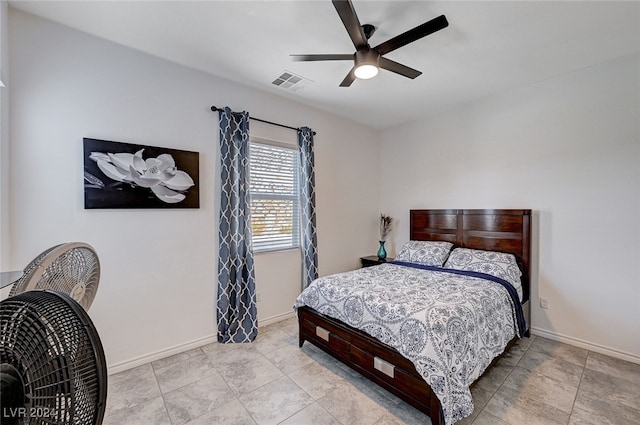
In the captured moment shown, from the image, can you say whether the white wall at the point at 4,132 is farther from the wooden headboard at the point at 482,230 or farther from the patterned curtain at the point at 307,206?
the wooden headboard at the point at 482,230

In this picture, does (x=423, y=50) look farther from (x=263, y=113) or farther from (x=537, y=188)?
(x=537, y=188)

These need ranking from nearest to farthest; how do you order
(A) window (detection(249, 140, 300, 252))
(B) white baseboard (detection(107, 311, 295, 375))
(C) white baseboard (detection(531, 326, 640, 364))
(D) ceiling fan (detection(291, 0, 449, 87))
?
1. (D) ceiling fan (detection(291, 0, 449, 87))
2. (B) white baseboard (detection(107, 311, 295, 375))
3. (C) white baseboard (detection(531, 326, 640, 364))
4. (A) window (detection(249, 140, 300, 252))

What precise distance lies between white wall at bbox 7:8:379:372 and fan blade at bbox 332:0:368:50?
1638 mm

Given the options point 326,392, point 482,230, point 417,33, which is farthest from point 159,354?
point 482,230

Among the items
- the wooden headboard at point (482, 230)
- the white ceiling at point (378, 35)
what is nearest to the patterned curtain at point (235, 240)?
the white ceiling at point (378, 35)

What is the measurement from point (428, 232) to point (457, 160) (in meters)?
1.04

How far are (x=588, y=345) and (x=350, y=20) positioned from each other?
3597 millimetres

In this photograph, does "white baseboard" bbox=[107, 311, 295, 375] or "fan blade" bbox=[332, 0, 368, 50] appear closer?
"fan blade" bbox=[332, 0, 368, 50]

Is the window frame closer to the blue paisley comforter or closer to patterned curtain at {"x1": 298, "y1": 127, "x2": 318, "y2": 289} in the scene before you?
patterned curtain at {"x1": 298, "y1": 127, "x2": 318, "y2": 289}

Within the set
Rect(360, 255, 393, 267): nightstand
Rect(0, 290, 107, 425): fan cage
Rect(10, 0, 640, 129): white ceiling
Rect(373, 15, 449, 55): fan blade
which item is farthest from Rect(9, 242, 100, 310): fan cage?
Rect(360, 255, 393, 267): nightstand

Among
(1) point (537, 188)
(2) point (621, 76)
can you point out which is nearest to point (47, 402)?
(1) point (537, 188)

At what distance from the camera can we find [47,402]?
0.54 meters

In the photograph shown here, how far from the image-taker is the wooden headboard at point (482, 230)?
298cm

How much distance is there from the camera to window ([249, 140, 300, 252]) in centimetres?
319
